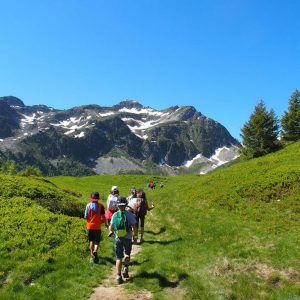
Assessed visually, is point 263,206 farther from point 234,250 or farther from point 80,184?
point 80,184

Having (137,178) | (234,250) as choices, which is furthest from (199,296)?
(137,178)

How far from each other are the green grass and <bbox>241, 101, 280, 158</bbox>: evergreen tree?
3428 cm

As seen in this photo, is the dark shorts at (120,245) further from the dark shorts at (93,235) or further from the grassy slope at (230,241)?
the dark shorts at (93,235)

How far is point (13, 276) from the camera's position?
16.1m

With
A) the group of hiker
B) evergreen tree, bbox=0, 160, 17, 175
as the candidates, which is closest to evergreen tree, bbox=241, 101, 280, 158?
the group of hiker

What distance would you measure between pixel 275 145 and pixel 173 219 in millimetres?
41818

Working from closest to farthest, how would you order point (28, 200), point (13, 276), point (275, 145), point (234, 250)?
point (13, 276), point (234, 250), point (28, 200), point (275, 145)

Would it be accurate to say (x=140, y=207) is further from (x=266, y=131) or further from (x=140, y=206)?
(x=266, y=131)

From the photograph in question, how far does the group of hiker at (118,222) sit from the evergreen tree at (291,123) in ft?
172

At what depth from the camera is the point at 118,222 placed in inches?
658

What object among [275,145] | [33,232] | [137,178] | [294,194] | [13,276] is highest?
[275,145]

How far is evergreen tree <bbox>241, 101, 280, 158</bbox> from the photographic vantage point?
218 feet

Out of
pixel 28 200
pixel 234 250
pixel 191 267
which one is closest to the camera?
pixel 191 267

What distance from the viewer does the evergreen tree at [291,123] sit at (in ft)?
230
